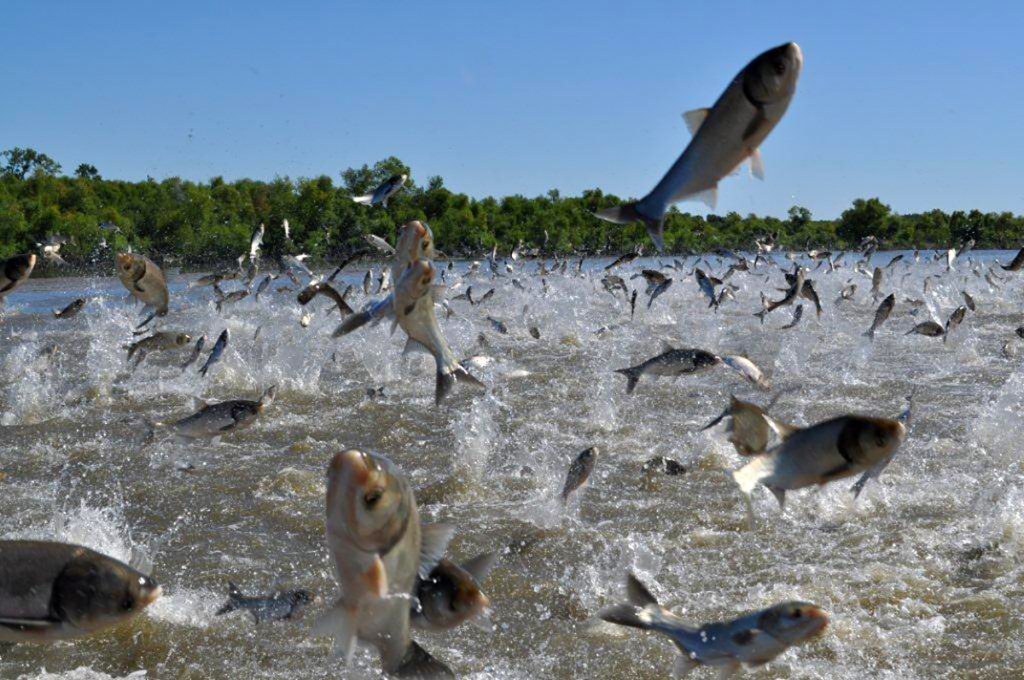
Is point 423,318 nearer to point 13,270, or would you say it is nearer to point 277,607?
point 13,270

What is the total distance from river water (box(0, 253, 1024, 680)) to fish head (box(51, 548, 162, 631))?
2.33 metres

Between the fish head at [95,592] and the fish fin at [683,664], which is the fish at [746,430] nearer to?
the fish fin at [683,664]

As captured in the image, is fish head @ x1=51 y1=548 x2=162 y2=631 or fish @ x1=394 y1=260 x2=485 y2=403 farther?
fish @ x1=394 y1=260 x2=485 y2=403

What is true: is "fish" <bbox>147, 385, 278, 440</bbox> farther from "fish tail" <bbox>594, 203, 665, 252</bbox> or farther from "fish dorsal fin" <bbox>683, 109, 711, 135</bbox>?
"fish dorsal fin" <bbox>683, 109, 711, 135</bbox>

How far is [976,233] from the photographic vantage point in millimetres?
72062

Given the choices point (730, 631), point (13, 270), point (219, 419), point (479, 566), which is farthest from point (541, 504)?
point (479, 566)

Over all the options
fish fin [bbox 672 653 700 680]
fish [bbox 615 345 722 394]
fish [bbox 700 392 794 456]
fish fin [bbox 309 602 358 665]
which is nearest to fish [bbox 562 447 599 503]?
fish [bbox 615 345 722 394]

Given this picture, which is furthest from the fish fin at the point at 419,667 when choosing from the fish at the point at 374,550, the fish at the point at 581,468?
the fish at the point at 581,468

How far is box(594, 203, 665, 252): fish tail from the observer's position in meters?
2.14

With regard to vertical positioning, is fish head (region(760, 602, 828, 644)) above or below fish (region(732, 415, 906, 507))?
below

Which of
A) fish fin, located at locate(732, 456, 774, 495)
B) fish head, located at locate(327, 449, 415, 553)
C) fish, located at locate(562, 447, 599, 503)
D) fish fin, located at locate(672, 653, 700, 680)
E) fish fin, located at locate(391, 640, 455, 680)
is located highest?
fish head, located at locate(327, 449, 415, 553)

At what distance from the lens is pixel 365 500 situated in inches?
65.4

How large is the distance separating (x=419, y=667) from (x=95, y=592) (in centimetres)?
67

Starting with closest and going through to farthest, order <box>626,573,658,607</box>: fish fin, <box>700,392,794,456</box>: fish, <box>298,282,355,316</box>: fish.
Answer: <box>626,573,658,607</box>: fish fin
<box>700,392,794,456</box>: fish
<box>298,282,355,316</box>: fish
